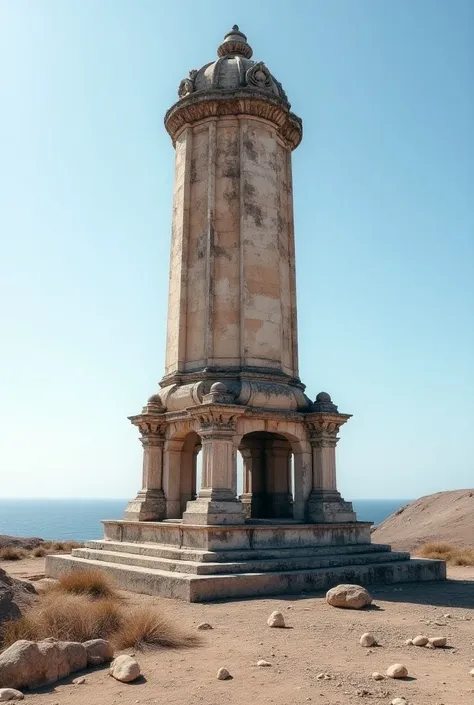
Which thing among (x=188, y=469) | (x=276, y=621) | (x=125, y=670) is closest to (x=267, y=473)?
(x=188, y=469)

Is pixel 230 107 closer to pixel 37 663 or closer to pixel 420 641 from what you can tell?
pixel 420 641

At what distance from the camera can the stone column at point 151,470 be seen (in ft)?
52.7

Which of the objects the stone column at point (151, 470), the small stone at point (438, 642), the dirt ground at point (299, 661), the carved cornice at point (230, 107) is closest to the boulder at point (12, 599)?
the dirt ground at point (299, 661)

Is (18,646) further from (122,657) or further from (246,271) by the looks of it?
(246,271)

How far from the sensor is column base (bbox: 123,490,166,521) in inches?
625

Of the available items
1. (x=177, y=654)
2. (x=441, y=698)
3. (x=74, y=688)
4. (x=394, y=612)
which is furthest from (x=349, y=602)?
(x=74, y=688)

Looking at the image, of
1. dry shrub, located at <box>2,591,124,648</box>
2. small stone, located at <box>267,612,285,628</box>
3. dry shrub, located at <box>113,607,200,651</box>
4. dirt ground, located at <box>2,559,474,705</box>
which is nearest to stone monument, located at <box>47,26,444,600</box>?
dirt ground, located at <box>2,559,474,705</box>

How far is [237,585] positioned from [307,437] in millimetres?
5074

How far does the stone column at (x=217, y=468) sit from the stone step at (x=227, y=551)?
730 mm

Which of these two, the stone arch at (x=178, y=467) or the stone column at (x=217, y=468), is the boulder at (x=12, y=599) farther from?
the stone arch at (x=178, y=467)

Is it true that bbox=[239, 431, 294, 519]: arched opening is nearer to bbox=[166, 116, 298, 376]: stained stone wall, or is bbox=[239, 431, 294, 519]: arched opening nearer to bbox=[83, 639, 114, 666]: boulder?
bbox=[166, 116, 298, 376]: stained stone wall

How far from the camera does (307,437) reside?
52.5 feet

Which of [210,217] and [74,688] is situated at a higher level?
[210,217]

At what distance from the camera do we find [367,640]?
797 cm
